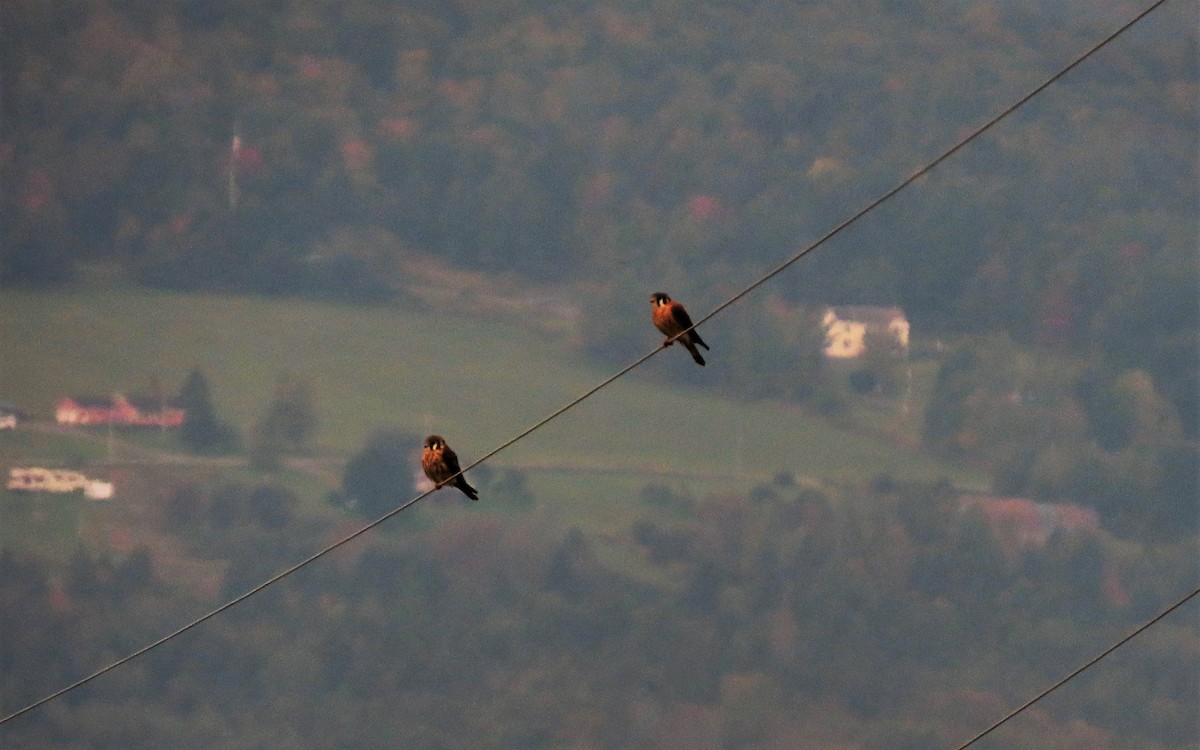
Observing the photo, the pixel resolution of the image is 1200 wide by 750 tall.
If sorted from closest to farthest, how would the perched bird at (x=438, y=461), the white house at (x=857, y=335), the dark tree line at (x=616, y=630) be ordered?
the perched bird at (x=438, y=461) < the dark tree line at (x=616, y=630) < the white house at (x=857, y=335)

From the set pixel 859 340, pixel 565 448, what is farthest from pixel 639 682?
pixel 859 340

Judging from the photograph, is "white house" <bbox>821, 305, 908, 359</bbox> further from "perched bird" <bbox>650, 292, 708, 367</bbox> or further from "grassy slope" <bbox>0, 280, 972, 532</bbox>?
"perched bird" <bbox>650, 292, 708, 367</bbox>

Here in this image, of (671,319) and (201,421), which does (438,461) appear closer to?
(671,319)

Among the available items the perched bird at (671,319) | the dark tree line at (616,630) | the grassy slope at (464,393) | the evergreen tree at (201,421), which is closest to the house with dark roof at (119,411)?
the evergreen tree at (201,421)

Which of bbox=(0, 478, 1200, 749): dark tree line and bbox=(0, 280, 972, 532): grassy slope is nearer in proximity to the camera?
bbox=(0, 478, 1200, 749): dark tree line

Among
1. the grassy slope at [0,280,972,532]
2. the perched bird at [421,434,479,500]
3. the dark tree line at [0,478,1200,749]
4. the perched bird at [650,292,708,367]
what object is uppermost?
the grassy slope at [0,280,972,532]

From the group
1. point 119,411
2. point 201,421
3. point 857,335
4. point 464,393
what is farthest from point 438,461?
point 857,335

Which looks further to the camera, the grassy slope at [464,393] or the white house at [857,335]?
the white house at [857,335]

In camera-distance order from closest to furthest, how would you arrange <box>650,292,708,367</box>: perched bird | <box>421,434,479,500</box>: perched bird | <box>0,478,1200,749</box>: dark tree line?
<box>421,434,479,500</box>: perched bird < <box>650,292,708,367</box>: perched bird < <box>0,478,1200,749</box>: dark tree line

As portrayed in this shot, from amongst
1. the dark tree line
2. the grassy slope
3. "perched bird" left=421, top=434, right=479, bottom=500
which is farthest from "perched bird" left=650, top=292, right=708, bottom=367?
the grassy slope

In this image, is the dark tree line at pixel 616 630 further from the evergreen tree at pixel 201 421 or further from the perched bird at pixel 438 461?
the perched bird at pixel 438 461
